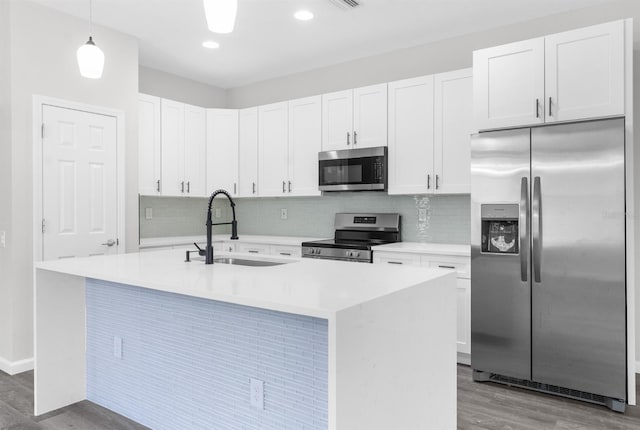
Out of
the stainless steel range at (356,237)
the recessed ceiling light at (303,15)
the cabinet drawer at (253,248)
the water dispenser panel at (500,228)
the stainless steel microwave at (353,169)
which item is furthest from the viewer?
the cabinet drawer at (253,248)

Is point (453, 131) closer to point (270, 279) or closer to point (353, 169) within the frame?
point (353, 169)

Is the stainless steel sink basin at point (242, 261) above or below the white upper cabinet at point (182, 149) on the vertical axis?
below

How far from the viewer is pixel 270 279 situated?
79.0 inches

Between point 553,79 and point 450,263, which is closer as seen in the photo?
point 553,79

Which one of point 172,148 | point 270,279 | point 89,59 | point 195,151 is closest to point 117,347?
point 270,279

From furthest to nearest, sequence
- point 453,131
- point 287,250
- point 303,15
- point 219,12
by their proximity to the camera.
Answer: point 287,250 < point 453,131 < point 303,15 < point 219,12

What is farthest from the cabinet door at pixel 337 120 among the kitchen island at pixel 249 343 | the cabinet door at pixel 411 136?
the kitchen island at pixel 249 343

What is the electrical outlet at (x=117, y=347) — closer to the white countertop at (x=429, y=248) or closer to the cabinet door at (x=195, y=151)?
the white countertop at (x=429, y=248)

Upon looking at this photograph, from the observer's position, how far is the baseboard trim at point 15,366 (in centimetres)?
338

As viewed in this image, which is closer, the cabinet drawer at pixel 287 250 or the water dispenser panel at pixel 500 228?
the water dispenser panel at pixel 500 228

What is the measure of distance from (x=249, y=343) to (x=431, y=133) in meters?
2.60

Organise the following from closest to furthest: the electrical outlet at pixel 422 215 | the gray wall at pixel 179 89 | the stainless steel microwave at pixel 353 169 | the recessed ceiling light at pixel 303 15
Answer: the recessed ceiling light at pixel 303 15
the stainless steel microwave at pixel 353 169
the electrical outlet at pixel 422 215
the gray wall at pixel 179 89

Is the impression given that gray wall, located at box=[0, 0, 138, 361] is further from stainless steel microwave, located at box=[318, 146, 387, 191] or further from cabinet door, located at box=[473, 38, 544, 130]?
cabinet door, located at box=[473, 38, 544, 130]

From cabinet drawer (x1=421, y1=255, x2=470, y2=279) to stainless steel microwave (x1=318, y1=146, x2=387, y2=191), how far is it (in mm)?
842
